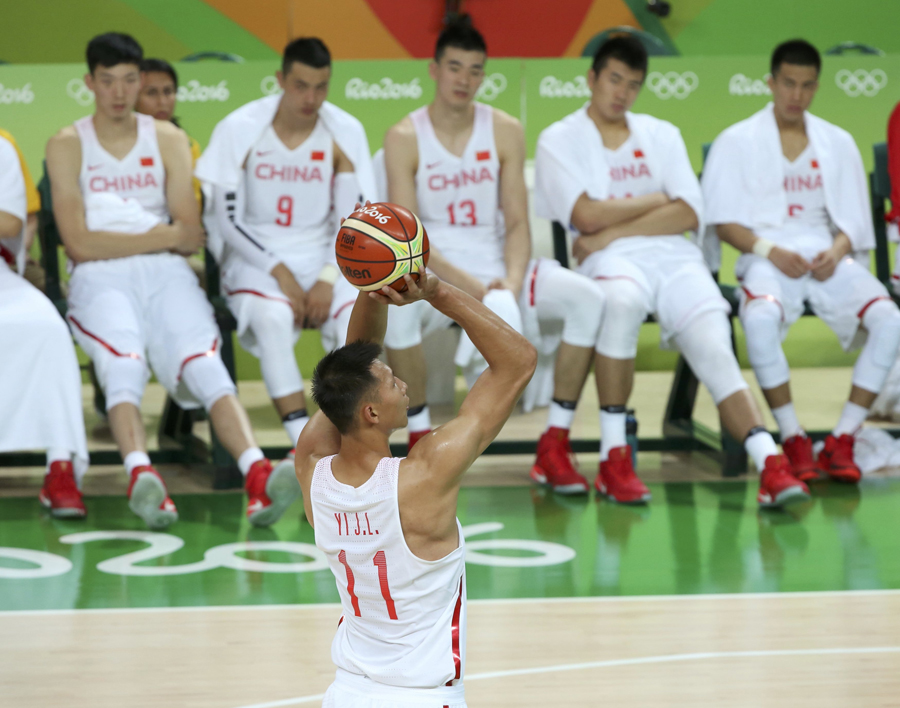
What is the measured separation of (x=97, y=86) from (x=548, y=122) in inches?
114

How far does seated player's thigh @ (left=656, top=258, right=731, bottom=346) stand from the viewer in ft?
14.3

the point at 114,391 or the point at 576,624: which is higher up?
the point at 114,391

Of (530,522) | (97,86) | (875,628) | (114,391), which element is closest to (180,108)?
(97,86)

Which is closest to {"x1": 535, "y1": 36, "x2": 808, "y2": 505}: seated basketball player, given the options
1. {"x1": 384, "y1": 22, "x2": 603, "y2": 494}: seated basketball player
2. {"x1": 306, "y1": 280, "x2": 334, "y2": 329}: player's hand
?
{"x1": 384, "y1": 22, "x2": 603, "y2": 494}: seated basketball player

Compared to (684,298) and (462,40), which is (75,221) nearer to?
(462,40)

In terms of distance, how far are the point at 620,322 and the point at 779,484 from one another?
0.83m

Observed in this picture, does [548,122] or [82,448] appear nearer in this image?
[82,448]

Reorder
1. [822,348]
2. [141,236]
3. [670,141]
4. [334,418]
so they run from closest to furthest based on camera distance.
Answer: [334,418] < [141,236] < [670,141] < [822,348]

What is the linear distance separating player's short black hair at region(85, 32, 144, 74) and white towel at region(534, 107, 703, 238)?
1.65 metres

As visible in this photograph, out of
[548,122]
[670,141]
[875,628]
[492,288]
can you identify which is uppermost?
[548,122]

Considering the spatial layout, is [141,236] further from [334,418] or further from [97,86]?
[334,418]

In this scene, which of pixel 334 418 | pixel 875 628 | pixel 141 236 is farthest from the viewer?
pixel 141 236

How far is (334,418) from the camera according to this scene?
192 centimetres

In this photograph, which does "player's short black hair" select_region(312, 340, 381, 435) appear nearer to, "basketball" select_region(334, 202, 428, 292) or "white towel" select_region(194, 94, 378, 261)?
"basketball" select_region(334, 202, 428, 292)
